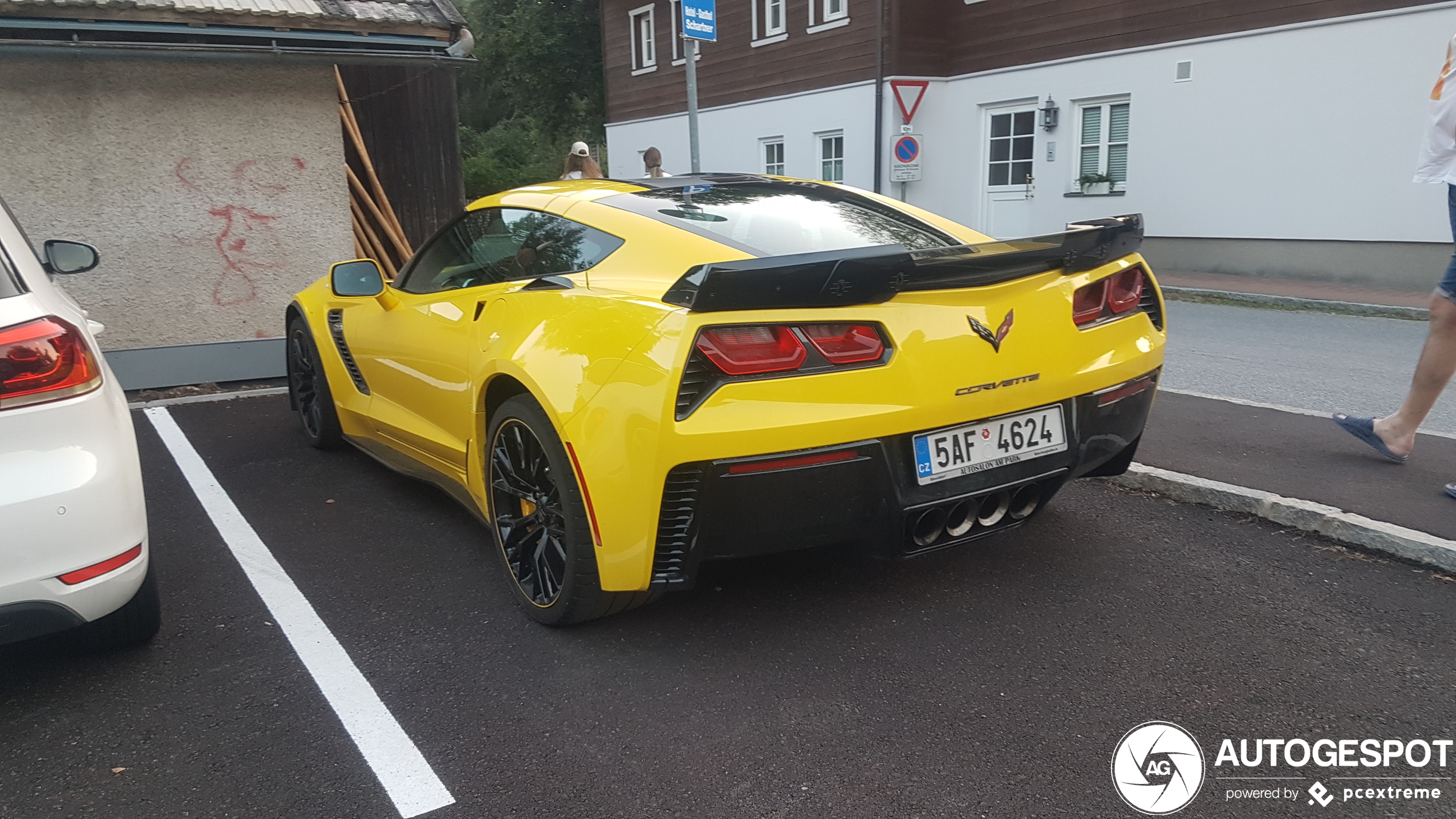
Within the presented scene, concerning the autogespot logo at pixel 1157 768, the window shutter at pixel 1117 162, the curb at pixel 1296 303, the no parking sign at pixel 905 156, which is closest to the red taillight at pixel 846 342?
the autogespot logo at pixel 1157 768

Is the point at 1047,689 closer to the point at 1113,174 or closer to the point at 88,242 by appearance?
the point at 88,242

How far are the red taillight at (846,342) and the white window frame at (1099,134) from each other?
13.3m

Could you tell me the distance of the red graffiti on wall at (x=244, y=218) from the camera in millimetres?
7203

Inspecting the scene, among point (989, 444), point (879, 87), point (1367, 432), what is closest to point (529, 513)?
point (989, 444)

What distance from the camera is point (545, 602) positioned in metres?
3.11

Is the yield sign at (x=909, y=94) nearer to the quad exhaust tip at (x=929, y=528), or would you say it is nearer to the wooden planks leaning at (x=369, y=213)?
the wooden planks leaning at (x=369, y=213)

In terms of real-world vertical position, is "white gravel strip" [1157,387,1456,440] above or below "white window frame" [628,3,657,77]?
below

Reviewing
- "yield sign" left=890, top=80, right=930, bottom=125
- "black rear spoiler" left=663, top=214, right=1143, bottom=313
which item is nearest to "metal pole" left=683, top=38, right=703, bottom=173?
"yield sign" left=890, top=80, right=930, bottom=125

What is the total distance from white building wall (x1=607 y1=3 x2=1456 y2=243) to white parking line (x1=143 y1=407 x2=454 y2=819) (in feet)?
39.6

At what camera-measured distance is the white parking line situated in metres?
2.35

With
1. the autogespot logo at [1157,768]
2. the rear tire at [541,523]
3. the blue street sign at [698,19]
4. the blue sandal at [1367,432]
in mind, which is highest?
the blue street sign at [698,19]

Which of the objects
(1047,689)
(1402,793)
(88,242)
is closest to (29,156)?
(88,242)

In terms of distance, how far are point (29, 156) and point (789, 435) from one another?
21.0ft

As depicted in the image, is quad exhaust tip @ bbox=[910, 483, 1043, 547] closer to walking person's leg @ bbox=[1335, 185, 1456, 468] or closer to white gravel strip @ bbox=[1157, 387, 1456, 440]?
walking person's leg @ bbox=[1335, 185, 1456, 468]
